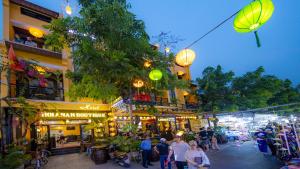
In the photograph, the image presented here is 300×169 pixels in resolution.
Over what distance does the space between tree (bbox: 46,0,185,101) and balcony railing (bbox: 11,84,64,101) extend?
11.1 ft

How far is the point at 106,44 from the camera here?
10.5m

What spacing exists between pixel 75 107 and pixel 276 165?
12035 mm

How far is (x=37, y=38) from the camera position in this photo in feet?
49.3

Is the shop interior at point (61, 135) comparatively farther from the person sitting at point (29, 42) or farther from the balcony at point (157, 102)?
the person sitting at point (29, 42)

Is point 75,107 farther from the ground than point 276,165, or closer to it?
farther from the ground

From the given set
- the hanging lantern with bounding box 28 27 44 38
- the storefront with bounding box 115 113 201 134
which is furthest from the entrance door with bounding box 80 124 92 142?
the hanging lantern with bounding box 28 27 44 38

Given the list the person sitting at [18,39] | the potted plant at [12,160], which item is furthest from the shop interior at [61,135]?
the potted plant at [12,160]

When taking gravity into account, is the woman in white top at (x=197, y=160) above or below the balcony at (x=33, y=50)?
below

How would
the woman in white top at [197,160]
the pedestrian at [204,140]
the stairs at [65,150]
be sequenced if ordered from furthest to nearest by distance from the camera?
the pedestrian at [204,140]
the stairs at [65,150]
the woman in white top at [197,160]

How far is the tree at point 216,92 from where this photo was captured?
20.0 meters

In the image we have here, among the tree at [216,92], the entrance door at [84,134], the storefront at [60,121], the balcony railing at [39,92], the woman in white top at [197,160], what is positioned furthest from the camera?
the tree at [216,92]

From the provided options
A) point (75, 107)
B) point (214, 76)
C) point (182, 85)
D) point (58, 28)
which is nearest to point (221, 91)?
point (214, 76)

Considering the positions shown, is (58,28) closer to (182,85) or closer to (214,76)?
(182,85)

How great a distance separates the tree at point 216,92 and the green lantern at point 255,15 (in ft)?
53.3
